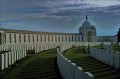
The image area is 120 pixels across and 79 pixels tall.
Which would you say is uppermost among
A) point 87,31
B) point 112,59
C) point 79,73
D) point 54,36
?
point 87,31

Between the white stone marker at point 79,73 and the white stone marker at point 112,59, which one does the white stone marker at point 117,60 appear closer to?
the white stone marker at point 112,59

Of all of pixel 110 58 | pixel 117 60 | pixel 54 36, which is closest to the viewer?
pixel 117 60

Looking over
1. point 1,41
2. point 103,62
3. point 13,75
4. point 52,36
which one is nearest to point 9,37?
point 1,41

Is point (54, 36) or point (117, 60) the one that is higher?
point (54, 36)

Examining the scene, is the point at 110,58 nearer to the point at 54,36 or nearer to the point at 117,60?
the point at 117,60

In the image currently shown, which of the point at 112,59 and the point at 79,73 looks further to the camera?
the point at 112,59

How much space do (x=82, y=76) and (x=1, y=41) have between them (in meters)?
37.1

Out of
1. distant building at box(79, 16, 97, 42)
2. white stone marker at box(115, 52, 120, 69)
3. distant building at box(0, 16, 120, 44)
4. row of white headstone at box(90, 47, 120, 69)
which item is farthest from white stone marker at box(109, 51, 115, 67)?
distant building at box(79, 16, 97, 42)

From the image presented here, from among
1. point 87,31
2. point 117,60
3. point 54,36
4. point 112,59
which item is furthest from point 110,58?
point 87,31

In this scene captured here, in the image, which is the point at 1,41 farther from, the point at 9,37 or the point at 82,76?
the point at 82,76

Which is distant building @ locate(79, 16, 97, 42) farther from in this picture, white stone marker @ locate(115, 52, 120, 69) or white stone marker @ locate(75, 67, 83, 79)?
white stone marker @ locate(75, 67, 83, 79)

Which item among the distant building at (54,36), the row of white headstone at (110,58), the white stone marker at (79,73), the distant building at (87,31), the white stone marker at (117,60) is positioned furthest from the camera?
the distant building at (87,31)

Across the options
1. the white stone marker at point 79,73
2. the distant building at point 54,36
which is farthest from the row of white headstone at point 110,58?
the distant building at point 54,36

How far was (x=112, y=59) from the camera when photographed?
56.2ft
